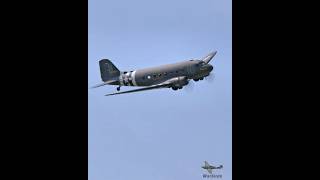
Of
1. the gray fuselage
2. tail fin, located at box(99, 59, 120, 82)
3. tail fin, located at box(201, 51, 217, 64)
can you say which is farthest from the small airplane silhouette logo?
tail fin, located at box(99, 59, 120, 82)

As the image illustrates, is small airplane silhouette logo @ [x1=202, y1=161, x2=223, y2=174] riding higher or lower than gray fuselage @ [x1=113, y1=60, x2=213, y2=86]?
lower

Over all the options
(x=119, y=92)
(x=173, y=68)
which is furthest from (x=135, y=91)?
(x=173, y=68)

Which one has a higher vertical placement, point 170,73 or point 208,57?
point 208,57

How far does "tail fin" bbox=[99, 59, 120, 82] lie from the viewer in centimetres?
1716

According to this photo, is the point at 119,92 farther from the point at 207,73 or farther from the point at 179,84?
the point at 207,73

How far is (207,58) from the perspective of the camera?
16.8 m

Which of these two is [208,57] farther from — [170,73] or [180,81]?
[170,73]

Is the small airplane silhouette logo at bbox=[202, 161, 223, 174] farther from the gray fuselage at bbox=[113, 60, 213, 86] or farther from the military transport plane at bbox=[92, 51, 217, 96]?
the gray fuselage at bbox=[113, 60, 213, 86]

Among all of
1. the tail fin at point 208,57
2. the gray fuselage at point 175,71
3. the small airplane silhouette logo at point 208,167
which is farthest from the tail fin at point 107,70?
the small airplane silhouette logo at point 208,167

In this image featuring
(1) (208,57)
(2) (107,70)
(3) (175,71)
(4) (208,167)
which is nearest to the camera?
(4) (208,167)

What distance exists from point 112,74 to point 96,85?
36.5 inches

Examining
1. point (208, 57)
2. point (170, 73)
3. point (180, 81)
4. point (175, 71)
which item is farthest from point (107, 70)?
point (208, 57)

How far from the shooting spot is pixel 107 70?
57.0 feet

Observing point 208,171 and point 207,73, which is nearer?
point 208,171
